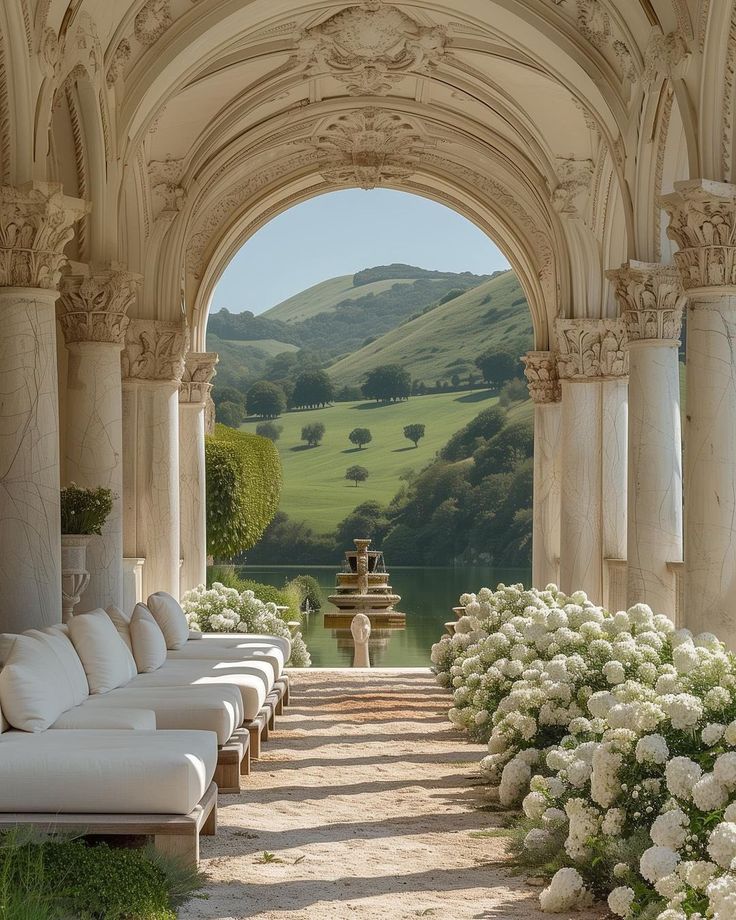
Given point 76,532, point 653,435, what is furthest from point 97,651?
point 653,435

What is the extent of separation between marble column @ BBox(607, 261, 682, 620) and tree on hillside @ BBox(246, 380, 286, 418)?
5483cm

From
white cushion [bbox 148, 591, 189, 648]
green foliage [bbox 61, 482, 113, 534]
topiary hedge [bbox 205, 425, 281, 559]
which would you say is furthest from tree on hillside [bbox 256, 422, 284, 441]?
white cushion [bbox 148, 591, 189, 648]

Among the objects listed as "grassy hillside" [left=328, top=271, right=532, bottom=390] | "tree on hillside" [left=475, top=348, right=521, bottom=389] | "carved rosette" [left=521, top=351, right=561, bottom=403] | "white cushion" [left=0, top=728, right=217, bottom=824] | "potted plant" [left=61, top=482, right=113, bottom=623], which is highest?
"grassy hillside" [left=328, top=271, right=532, bottom=390]

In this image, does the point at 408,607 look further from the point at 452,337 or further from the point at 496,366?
the point at 452,337

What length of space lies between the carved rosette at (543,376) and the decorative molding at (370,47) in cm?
457

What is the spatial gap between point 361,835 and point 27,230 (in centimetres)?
485

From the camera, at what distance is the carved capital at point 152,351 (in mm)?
15680

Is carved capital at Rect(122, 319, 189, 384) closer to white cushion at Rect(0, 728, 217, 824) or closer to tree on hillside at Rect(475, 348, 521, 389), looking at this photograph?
white cushion at Rect(0, 728, 217, 824)

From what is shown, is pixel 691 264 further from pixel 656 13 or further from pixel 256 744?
pixel 256 744

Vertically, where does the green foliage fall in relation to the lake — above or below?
above

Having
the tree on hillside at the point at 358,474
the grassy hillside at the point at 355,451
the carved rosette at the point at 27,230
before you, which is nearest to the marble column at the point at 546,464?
the carved rosette at the point at 27,230

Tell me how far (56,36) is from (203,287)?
949 cm

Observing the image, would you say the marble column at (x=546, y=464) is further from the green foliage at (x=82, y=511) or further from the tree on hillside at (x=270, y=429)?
the tree on hillside at (x=270, y=429)

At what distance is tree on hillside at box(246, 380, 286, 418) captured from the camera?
6625 centimetres
